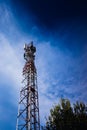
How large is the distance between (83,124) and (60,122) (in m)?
1.75

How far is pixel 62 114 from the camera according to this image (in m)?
15.5

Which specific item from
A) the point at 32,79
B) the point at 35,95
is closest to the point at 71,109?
the point at 35,95

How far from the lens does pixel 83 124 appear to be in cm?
1425

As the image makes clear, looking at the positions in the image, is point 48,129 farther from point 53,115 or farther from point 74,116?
point 74,116

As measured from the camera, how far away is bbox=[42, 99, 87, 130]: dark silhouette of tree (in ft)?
46.9

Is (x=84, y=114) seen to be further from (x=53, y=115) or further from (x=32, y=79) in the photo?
(x=32, y=79)

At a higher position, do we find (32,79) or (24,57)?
(24,57)

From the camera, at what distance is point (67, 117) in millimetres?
14859

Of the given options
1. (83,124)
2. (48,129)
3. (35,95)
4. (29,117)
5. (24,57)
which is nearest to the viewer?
(83,124)

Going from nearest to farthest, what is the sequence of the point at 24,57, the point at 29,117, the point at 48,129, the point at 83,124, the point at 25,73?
the point at 83,124 → the point at 48,129 → the point at 29,117 → the point at 25,73 → the point at 24,57

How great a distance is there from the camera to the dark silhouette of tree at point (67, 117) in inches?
563

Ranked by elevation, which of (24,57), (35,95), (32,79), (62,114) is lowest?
(62,114)

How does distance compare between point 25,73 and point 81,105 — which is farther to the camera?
point 25,73

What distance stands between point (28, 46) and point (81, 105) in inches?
652
